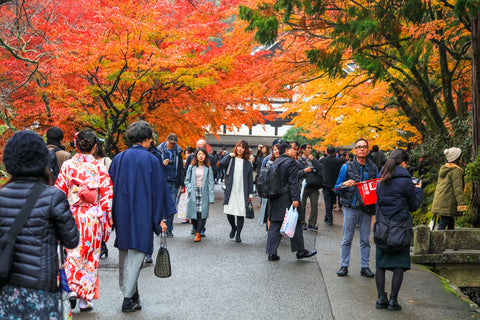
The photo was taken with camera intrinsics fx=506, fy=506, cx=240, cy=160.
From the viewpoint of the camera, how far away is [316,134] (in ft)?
66.1

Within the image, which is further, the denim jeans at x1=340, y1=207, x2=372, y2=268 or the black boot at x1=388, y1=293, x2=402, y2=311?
the denim jeans at x1=340, y1=207, x2=372, y2=268

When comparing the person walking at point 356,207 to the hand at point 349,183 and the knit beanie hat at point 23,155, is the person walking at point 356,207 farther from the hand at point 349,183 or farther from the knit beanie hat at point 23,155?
the knit beanie hat at point 23,155

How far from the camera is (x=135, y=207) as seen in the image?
5270mm

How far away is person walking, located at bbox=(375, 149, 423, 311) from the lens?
5633 millimetres

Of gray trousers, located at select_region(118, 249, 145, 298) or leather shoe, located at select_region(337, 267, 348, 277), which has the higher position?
gray trousers, located at select_region(118, 249, 145, 298)

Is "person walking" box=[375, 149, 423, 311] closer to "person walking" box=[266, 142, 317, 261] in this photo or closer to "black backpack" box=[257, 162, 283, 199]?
"person walking" box=[266, 142, 317, 261]

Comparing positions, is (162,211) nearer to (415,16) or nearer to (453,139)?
(415,16)

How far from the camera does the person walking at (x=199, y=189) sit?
9421mm

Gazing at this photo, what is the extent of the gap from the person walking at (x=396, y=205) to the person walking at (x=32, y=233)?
11.8ft

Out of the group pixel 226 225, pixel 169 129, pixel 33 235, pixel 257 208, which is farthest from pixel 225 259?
pixel 169 129

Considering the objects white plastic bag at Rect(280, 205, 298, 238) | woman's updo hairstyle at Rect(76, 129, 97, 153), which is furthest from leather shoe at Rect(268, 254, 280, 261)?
woman's updo hairstyle at Rect(76, 129, 97, 153)

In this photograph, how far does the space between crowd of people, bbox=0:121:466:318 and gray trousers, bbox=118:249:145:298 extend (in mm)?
10

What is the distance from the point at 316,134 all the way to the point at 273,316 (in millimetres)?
15348

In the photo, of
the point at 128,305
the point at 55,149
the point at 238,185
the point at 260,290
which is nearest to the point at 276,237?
the point at 260,290
